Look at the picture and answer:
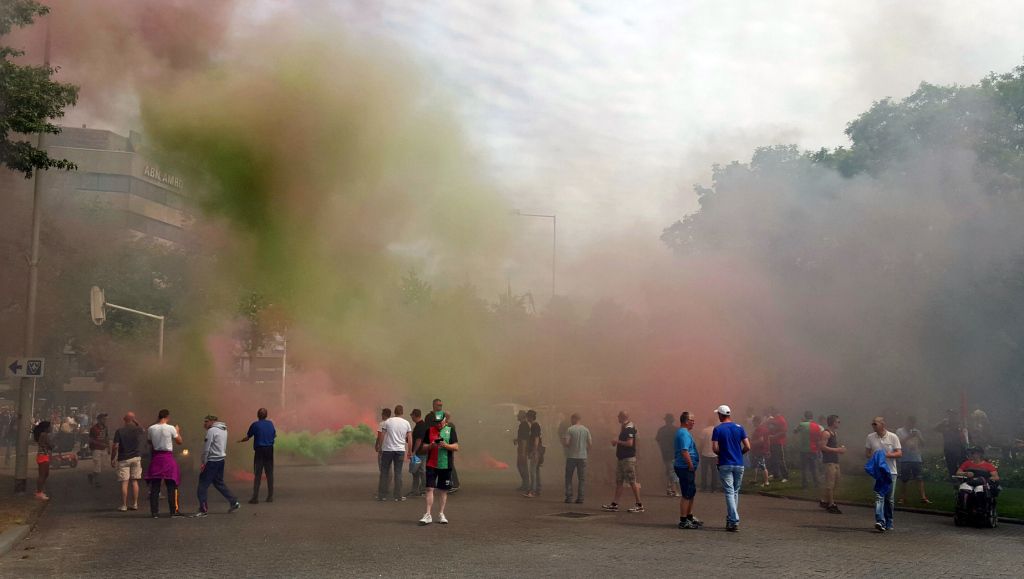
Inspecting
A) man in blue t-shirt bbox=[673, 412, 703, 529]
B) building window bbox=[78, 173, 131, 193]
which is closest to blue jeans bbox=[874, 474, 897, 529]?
man in blue t-shirt bbox=[673, 412, 703, 529]

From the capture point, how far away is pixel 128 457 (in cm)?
1659

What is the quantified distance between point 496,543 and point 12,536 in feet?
20.9

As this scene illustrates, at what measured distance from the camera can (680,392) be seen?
27.5 m

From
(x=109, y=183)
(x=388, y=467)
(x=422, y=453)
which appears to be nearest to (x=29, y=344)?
(x=388, y=467)

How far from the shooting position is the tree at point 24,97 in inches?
644

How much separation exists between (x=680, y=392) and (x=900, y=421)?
5.98m

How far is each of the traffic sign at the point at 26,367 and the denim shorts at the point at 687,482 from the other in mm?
13809

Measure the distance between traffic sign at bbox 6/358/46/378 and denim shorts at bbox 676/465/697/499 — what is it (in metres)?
13.8

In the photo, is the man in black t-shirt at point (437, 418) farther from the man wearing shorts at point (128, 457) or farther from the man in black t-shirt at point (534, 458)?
the man wearing shorts at point (128, 457)

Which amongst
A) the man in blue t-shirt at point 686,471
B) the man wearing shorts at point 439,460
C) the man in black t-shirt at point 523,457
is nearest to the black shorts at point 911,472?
the man in blue t-shirt at point 686,471

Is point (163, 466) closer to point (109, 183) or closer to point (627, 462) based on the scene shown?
point (627, 462)

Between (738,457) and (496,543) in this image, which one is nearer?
(496,543)

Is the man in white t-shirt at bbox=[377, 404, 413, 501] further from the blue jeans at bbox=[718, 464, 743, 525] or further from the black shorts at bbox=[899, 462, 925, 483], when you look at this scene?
the black shorts at bbox=[899, 462, 925, 483]

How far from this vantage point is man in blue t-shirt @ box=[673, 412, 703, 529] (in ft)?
44.8
